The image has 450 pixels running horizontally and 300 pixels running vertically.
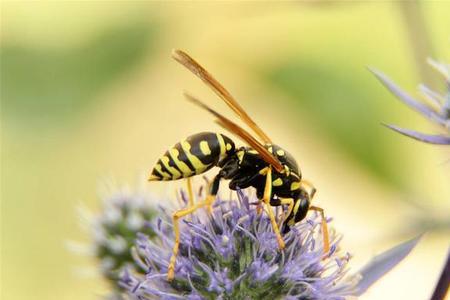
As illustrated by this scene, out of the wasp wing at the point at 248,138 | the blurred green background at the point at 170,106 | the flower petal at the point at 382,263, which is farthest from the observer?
the blurred green background at the point at 170,106

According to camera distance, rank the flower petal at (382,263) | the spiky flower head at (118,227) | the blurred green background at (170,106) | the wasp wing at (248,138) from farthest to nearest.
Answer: the blurred green background at (170,106)
the spiky flower head at (118,227)
the flower petal at (382,263)
the wasp wing at (248,138)

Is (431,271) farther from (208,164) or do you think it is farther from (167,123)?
(208,164)

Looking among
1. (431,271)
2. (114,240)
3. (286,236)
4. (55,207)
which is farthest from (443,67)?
(55,207)

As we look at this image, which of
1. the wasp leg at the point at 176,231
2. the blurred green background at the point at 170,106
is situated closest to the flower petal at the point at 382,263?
the wasp leg at the point at 176,231

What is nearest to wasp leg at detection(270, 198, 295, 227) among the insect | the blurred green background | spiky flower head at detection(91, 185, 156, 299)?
the insect

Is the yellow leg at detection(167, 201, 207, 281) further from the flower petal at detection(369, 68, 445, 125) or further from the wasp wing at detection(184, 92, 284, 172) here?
the flower petal at detection(369, 68, 445, 125)

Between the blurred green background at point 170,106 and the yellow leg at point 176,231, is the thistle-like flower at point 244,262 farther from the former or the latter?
the blurred green background at point 170,106
